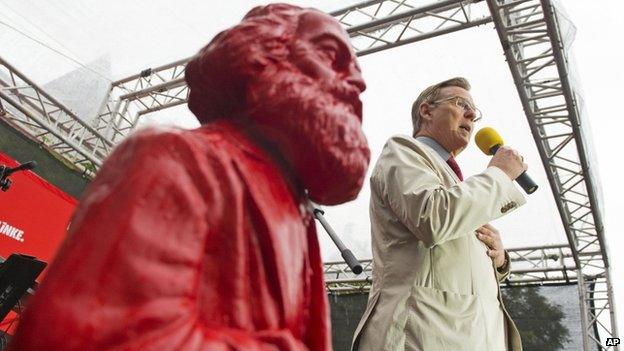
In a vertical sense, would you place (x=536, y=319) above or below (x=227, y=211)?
above

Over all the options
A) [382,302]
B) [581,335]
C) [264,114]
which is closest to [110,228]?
[264,114]

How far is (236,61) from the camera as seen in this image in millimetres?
546

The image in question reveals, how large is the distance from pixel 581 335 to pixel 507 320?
4819 mm

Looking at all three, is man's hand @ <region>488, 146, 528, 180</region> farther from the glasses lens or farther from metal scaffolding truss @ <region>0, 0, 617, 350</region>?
metal scaffolding truss @ <region>0, 0, 617, 350</region>

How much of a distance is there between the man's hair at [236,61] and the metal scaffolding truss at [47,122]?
430cm

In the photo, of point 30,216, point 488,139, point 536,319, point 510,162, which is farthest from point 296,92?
point 536,319

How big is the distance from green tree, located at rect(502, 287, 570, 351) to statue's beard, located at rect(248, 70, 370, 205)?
515 centimetres

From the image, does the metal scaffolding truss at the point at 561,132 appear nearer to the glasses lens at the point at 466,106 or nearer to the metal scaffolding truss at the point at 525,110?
the metal scaffolding truss at the point at 525,110

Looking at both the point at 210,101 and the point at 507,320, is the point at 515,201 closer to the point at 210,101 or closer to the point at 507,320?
the point at 507,320

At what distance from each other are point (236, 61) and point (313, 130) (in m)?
0.12

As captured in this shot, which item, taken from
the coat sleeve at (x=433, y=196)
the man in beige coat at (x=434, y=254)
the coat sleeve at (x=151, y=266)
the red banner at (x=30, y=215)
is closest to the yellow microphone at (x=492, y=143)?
the man in beige coat at (x=434, y=254)

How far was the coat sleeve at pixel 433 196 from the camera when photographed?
96cm

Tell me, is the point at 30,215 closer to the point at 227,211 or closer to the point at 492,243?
the point at 492,243

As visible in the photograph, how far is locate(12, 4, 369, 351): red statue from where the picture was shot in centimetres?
38
